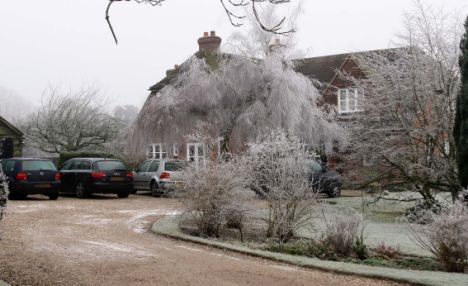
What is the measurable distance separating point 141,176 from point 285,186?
14.0 m

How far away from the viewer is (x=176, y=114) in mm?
23672

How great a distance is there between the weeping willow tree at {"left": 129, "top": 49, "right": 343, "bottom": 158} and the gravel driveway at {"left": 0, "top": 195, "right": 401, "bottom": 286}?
905 cm

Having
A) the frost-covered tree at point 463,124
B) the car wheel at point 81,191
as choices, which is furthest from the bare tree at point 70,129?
the frost-covered tree at point 463,124

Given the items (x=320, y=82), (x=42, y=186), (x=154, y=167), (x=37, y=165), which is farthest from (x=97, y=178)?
(x=320, y=82)

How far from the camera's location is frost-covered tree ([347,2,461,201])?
14688 millimetres

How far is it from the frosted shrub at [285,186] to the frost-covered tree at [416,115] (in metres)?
4.41

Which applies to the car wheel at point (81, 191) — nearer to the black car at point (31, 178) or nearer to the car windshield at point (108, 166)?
the car windshield at point (108, 166)

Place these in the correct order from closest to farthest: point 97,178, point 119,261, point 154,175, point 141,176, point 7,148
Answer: point 119,261 < point 97,178 < point 154,175 < point 141,176 < point 7,148

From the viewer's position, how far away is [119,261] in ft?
28.6

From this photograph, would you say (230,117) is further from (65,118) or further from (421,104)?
(65,118)

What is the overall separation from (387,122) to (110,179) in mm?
11269

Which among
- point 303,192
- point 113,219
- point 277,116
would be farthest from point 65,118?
point 303,192

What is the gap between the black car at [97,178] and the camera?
21750 millimetres

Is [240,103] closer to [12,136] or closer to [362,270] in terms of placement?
[362,270]
